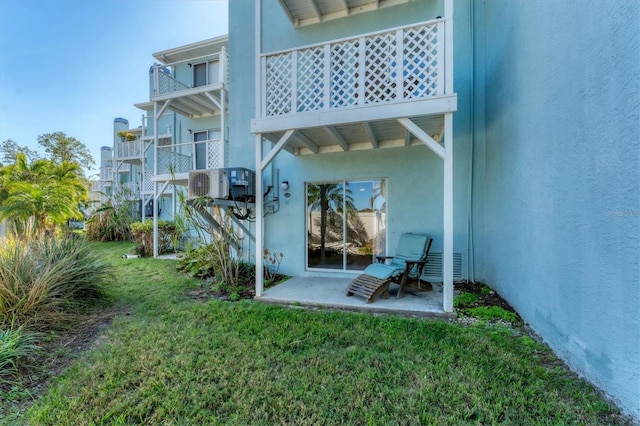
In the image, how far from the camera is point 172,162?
32.7 ft

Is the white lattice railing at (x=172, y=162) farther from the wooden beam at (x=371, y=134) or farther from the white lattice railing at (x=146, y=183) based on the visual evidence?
the wooden beam at (x=371, y=134)

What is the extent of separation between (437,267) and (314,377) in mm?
4530

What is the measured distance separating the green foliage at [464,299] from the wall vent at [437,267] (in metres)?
1.10

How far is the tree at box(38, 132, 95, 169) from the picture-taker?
29.1 metres

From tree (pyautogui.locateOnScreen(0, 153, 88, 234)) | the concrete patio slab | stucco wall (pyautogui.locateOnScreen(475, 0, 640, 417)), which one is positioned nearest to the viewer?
stucco wall (pyautogui.locateOnScreen(475, 0, 640, 417))

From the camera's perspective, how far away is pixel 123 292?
5.36 meters

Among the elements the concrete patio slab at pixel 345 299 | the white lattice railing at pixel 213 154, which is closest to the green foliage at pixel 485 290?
the concrete patio slab at pixel 345 299

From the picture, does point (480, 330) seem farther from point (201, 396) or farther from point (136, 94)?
point (136, 94)

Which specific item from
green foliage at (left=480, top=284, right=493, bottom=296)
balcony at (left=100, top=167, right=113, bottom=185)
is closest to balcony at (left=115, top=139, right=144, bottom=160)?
balcony at (left=100, top=167, right=113, bottom=185)

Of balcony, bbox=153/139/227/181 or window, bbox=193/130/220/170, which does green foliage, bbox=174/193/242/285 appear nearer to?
balcony, bbox=153/139/227/181

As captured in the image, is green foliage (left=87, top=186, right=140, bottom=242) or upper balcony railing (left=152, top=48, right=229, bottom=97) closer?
upper balcony railing (left=152, top=48, right=229, bottom=97)

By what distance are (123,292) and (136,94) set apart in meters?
14.8

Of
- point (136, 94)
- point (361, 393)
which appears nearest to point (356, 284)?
point (361, 393)

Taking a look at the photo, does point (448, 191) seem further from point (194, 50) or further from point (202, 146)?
point (194, 50)
